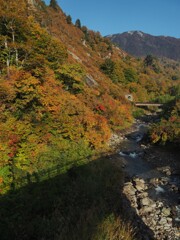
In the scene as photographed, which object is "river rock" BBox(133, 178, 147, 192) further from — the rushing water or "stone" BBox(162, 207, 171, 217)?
"stone" BBox(162, 207, 171, 217)

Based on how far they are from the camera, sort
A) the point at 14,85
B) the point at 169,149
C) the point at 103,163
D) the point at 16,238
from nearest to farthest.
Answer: the point at 16,238 < the point at 14,85 < the point at 103,163 < the point at 169,149

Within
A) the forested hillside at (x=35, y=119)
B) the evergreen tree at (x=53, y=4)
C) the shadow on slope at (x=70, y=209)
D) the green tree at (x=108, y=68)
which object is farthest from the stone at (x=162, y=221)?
the evergreen tree at (x=53, y=4)

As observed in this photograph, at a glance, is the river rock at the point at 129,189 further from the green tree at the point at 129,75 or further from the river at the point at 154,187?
the green tree at the point at 129,75

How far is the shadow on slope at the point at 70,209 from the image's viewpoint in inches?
226

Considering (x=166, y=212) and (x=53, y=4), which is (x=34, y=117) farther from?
(x=53, y=4)

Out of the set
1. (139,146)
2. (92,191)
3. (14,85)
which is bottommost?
(139,146)

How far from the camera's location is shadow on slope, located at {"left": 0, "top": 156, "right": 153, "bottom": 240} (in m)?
5.73

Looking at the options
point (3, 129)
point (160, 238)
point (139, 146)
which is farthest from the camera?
point (139, 146)

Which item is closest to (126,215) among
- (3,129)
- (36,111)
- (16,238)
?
(16,238)

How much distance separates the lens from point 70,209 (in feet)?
26.8

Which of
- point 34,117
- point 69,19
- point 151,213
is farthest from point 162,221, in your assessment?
point 69,19

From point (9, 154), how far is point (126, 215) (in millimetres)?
6721

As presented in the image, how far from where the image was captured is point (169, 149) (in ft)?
67.4

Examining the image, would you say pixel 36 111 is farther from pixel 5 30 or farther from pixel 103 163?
pixel 5 30
